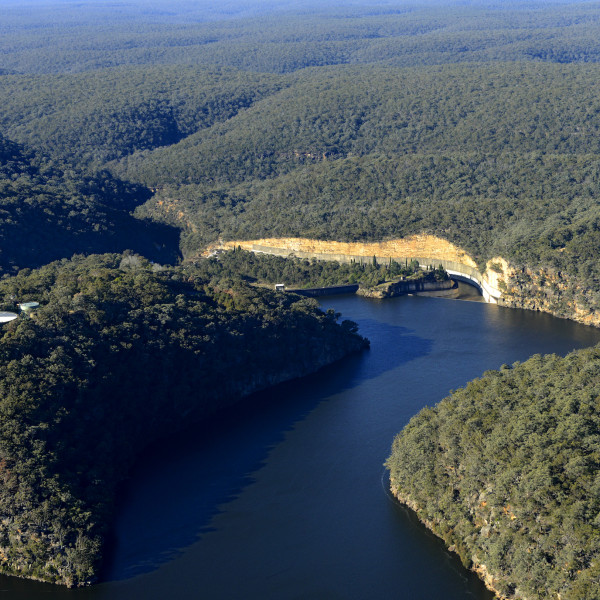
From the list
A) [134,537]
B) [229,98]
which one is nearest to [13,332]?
[134,537]

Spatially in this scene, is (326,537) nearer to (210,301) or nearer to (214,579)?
(214,579)

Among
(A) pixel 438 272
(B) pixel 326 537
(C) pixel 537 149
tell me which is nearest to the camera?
(B) pixel 326 537

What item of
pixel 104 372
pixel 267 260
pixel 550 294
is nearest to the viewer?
pixel 104 372

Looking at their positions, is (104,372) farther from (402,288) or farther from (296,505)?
(402,288)

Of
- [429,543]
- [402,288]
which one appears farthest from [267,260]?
[429,543]

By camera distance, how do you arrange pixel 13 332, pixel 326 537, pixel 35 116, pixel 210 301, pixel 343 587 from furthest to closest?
pixel 35 116 → pixel 210 301 → pixel 13 332 → pixel 326 537 → pixel 343 587

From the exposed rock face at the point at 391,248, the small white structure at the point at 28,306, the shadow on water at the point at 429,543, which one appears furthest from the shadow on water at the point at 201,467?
the exposed rock face at the point at 391,248

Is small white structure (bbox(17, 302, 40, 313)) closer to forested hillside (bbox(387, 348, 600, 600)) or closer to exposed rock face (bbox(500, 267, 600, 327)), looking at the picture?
forested hillside (bbox(387, 348, 600, 600))
